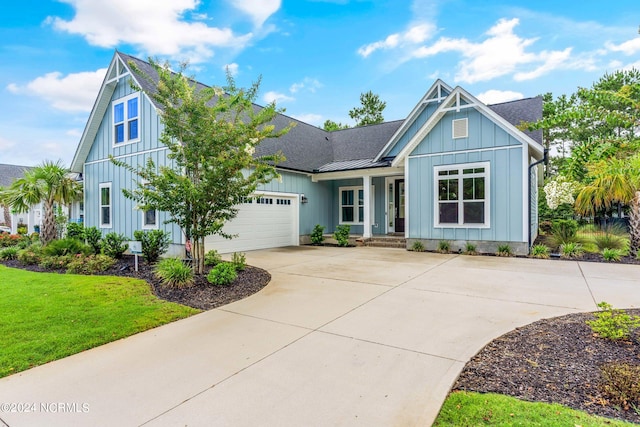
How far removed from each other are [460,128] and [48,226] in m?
14.7

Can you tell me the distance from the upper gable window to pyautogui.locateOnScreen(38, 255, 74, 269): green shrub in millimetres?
5001

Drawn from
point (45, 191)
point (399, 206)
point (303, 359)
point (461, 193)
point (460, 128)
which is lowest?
point (303, 359)

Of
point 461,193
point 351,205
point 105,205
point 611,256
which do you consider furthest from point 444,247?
point 105,205

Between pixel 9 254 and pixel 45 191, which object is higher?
pixel 45 191

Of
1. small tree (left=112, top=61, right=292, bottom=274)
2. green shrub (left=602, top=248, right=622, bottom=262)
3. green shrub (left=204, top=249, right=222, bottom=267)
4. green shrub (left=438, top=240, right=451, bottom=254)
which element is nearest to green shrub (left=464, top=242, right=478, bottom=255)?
green shrub (left=438, top=240, right=451, bottom=254)

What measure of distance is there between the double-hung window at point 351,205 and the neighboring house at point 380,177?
5cm

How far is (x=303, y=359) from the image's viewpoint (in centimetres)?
347

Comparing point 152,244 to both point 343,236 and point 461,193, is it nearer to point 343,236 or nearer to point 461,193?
point 343,236

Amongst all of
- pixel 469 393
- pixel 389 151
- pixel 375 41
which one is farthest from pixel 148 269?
pixel 375 41

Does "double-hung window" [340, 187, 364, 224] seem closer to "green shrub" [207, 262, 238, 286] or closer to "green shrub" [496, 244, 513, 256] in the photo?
"green shrub" [496, 244, 513, 256]

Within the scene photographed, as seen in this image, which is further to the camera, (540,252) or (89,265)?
(540,252)

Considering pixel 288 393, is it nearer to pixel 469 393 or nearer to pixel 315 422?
pixel 315 422

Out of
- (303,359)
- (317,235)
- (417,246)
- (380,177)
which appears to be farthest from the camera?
(380,177)

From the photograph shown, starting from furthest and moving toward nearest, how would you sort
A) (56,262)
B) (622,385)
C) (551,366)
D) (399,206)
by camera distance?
(399,206) < (56,262) < (551,366) < (622,385)
